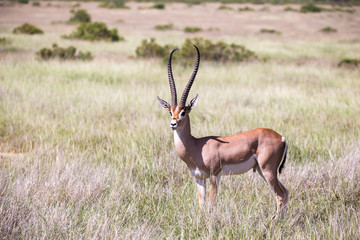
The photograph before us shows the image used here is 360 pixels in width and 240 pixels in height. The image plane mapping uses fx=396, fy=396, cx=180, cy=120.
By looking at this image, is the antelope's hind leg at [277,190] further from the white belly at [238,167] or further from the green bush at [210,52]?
the green bush at [210,52]

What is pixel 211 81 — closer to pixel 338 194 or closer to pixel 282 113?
pixel 282 113

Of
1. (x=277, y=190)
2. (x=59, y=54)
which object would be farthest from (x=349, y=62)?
(x=277, y=190)

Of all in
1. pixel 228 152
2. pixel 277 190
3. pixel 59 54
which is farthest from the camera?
pixel 59 54

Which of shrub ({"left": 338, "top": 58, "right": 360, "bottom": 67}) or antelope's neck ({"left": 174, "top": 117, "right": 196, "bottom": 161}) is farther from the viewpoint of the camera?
shrub ({"left": 338, "top": 58, "right": 360, "bottom": 67})

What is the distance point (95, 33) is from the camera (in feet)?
89.5

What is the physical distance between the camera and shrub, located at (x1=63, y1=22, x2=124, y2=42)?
26594mm

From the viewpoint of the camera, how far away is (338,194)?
4332mm

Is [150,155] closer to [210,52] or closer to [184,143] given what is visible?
[184,143]

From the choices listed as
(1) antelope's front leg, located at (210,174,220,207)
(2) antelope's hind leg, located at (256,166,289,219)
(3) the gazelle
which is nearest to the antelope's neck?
(3) the gazelle

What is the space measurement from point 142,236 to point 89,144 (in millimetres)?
3396

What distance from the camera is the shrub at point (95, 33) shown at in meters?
26.6

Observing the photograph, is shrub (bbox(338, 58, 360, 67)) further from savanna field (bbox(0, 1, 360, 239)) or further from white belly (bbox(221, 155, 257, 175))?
white belly (bbox(221, 155, 257, 175))

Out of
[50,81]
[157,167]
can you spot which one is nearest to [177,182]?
[157,167]

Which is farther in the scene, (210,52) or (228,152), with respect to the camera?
(210,52)
